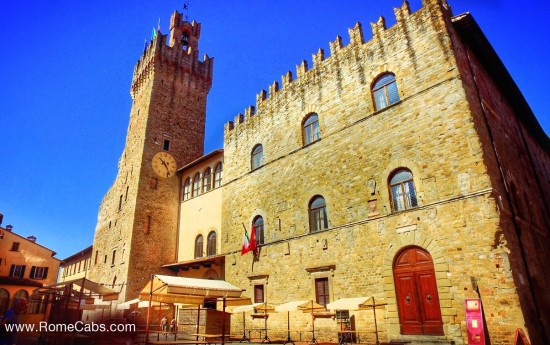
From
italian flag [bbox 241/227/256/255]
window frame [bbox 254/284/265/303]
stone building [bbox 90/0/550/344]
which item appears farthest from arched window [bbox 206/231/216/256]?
window frame [bbox 254/284/265/303]

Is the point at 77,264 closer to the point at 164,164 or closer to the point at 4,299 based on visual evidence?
the point at 4,299

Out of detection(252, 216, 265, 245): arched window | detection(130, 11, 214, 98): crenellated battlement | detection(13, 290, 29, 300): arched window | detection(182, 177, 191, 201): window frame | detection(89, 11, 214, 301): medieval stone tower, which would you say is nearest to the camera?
detection(252, 216, 265, 245): arched window

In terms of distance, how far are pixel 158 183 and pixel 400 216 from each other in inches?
609

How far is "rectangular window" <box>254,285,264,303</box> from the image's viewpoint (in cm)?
1403

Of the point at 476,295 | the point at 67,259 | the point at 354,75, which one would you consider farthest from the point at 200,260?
the point at 67,259

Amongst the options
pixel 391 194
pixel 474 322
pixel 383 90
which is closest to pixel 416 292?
pixel 474 322

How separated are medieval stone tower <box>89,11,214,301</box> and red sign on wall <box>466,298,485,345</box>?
15.8m

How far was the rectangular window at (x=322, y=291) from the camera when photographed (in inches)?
464

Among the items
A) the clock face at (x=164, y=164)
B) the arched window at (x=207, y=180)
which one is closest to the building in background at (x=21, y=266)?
the clock face at (x=164, y=164)

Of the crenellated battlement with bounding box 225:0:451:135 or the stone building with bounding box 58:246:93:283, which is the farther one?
the stone building with bounding box 58:246:93:283

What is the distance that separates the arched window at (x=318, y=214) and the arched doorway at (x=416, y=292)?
10.1ft

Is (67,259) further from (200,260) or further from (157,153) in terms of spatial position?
(200,260)

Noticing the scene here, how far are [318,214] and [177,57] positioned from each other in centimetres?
1799

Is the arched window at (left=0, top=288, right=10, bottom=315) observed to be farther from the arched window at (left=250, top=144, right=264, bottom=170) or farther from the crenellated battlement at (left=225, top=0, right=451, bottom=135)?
the crenellated battlement at (left=225, top=0, right=451, bottom=135)
